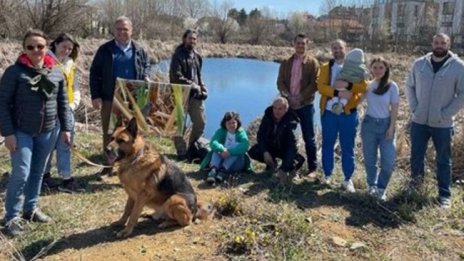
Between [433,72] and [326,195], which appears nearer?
[433,72]

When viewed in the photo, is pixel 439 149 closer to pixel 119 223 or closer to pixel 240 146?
pixel 240 146

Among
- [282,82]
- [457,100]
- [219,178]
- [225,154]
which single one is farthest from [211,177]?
[457,100]

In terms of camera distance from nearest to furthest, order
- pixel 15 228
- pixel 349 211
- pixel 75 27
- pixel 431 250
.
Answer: pixel 15 228, pixel 431 250, pixel 349 211, pixel 75 27

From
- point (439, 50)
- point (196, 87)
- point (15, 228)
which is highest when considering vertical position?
point (439, 50)

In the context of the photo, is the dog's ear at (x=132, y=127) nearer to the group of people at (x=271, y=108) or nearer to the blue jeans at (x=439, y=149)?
the group of people at (x=271, y=108)

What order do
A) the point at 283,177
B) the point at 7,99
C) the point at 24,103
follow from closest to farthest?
the point at 7,99, the point at 24,103, the point at 283,177

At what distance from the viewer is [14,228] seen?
451 centimetres

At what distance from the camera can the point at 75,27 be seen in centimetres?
2386

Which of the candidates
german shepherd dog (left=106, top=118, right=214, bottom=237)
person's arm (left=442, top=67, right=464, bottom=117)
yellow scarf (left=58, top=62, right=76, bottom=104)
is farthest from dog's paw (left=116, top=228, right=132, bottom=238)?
person's arm (left=442, top=67, right=464, bottom=117)

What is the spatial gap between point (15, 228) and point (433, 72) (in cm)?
495

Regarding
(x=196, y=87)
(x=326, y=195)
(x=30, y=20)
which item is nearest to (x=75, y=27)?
(x=30, y=20)

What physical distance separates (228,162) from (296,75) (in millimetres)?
1555

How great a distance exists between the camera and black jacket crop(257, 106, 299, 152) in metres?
6.75

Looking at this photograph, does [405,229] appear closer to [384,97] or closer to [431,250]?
[431,250]
